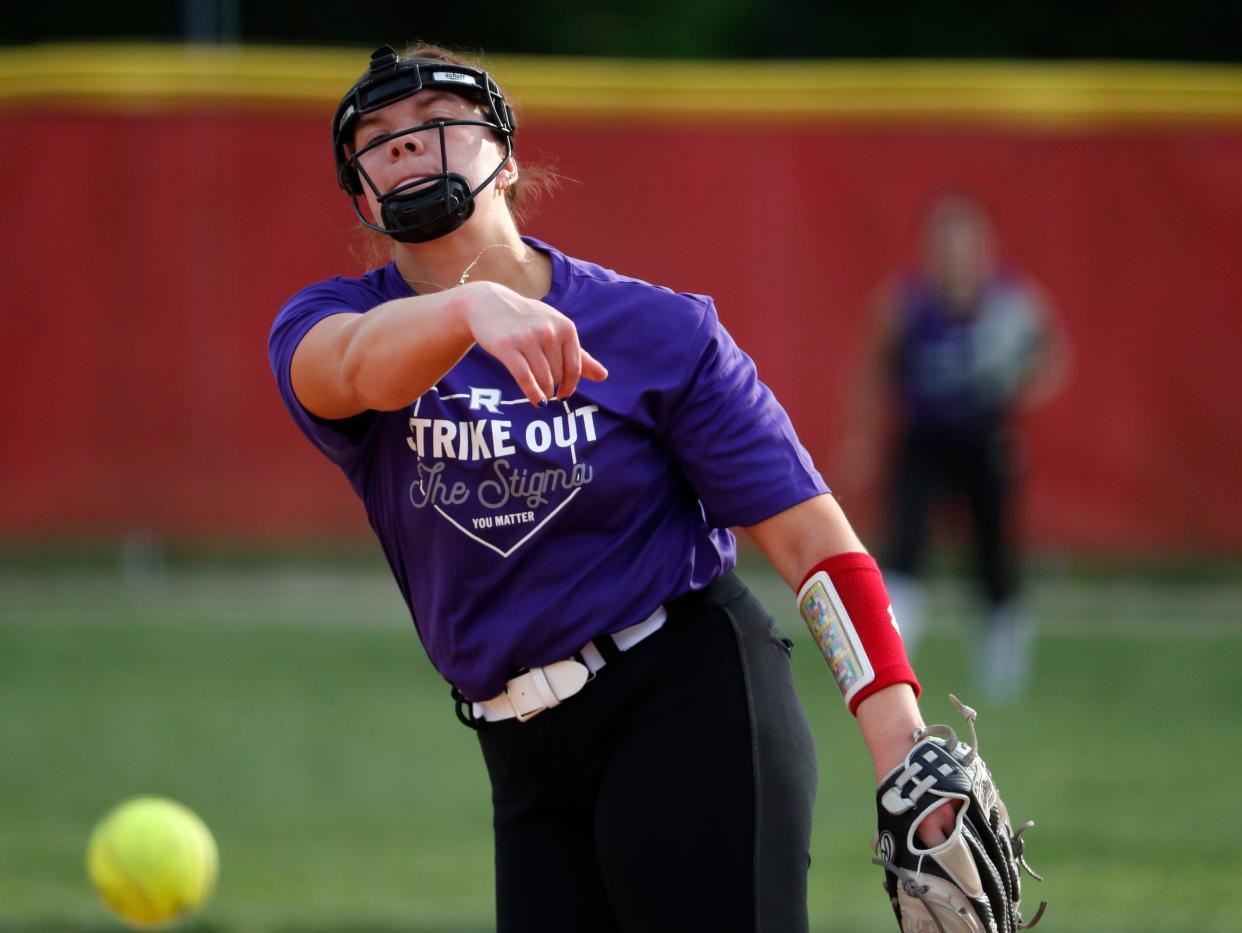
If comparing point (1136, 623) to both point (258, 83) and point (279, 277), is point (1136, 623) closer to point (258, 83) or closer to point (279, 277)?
point (279, 277)

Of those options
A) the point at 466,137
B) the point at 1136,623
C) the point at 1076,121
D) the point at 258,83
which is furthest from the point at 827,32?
the point at 466,137

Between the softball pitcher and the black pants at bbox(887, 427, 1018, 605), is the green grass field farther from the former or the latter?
the softball pitcher

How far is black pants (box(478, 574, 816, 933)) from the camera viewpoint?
2727mm

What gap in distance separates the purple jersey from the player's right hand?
378mm

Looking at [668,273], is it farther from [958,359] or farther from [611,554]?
[611,554]

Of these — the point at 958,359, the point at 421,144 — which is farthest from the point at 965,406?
the point at 421,144

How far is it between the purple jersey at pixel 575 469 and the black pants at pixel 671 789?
4.8 inches

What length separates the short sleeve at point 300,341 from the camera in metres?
2.77

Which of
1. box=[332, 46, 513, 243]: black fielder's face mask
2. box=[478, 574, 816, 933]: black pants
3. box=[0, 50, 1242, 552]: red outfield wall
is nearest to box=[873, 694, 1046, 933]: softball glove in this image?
box=[478, 574, 816, 933]: black pants

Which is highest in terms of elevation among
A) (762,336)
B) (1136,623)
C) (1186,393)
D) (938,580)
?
(762,336)

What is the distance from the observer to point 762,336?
1117 cm

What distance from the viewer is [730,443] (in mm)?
2760

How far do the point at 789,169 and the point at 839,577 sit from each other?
876cm

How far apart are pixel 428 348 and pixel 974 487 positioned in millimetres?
6729
